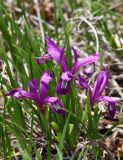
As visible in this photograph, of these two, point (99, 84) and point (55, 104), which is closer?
point (55, 104)

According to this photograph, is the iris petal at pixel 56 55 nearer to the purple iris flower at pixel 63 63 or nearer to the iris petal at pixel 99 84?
the purple iris flower at pixel 63 63

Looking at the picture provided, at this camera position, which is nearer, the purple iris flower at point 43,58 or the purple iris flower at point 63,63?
the purple iris flower at point 63,63

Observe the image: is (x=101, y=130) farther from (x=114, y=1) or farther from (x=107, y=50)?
(x=114, y=1)

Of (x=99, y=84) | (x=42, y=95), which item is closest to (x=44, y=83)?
(x=42, y=95)

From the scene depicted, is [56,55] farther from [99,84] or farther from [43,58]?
[99,84]

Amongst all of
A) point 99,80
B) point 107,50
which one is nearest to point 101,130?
point 99,80

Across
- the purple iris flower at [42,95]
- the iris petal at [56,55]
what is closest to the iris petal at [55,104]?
the purple iris flower at [42,95]

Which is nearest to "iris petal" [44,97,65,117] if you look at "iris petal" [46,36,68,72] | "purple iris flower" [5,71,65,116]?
"purple iris flower" [5,71,65,116]

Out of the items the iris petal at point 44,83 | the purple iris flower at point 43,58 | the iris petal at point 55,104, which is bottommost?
the iris petal at point 55,104

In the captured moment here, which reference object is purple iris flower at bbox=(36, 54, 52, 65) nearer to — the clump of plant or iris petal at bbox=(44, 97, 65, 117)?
the clump of plant
